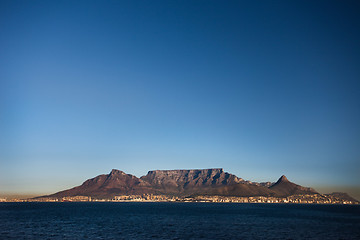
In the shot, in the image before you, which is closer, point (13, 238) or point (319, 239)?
point (13, 238)

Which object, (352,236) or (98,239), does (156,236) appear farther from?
(352,236)

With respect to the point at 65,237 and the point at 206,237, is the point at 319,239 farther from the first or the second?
the point at 65,237

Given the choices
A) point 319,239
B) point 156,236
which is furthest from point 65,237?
point 319,239

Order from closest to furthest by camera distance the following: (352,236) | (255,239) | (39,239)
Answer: (39,239)
(255,239)
(352,236)

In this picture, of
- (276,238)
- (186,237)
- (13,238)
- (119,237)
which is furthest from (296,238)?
(13,238)

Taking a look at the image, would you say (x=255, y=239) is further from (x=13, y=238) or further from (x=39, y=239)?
(x=13, y=238)

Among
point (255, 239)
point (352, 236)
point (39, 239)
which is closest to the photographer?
point (39, 239)

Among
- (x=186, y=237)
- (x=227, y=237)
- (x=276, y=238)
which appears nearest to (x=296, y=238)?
(x=276, y=238)

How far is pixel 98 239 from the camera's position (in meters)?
73.1

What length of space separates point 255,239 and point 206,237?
12.9 metres

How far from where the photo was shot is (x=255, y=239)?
251 feet

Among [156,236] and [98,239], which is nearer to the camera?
[98,239]

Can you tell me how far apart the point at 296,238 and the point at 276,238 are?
5702 millimetres

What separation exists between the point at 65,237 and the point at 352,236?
8122 cm
